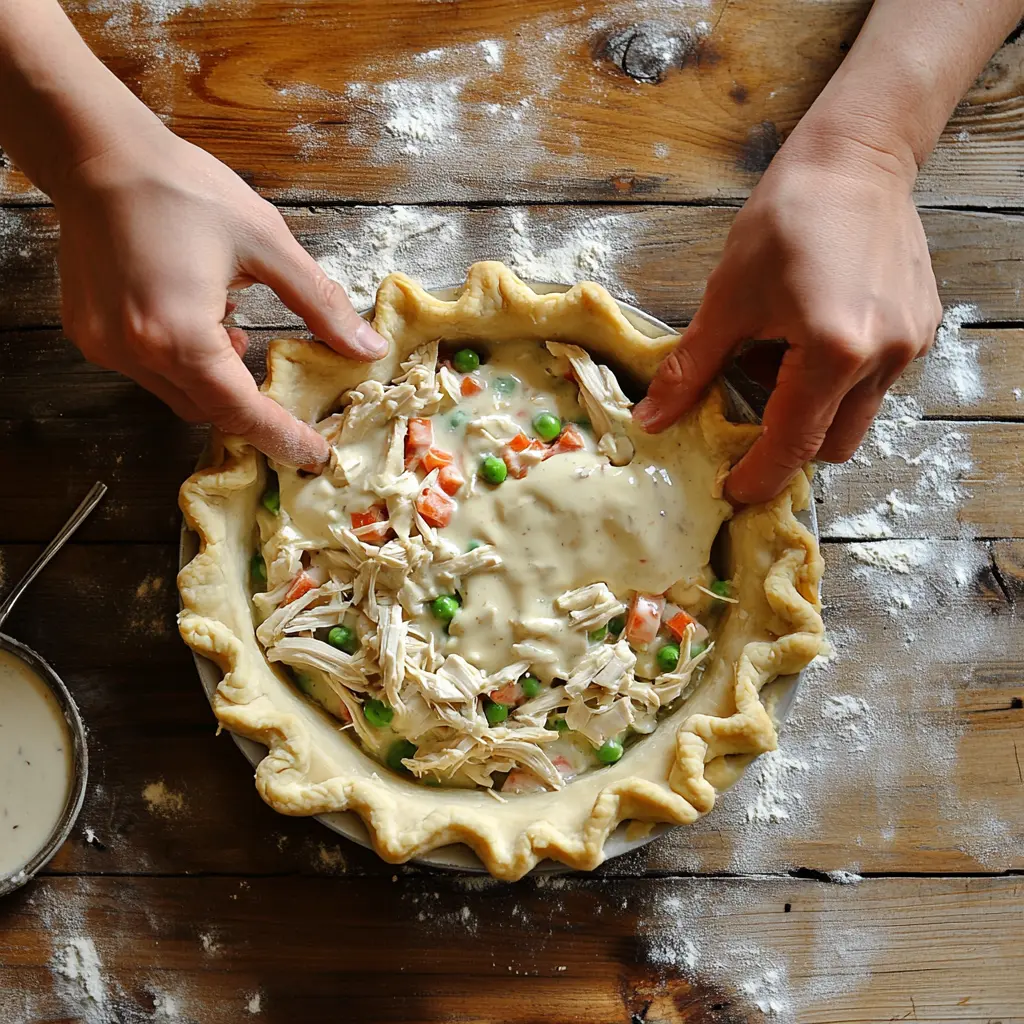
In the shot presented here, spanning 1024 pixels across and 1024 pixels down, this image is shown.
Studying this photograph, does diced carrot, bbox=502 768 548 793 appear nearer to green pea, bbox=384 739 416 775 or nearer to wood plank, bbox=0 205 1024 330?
green pea, bbox=384 739 416 775

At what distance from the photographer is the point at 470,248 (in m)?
2.26

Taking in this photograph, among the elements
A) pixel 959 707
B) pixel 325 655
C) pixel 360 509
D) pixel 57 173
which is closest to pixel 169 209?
→ pixel 57 173

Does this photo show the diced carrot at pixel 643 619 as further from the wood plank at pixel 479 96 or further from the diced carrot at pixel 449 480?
the wood plank at pixel 479 96

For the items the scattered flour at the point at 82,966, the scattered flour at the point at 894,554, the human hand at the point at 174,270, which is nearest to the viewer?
the human hand at the point at 174,270

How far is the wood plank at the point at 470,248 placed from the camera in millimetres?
2244

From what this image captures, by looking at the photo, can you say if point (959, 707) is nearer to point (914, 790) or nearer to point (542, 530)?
point (914, 790)

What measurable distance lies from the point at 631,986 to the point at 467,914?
40 cm

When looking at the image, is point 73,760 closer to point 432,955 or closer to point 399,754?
point 399,754

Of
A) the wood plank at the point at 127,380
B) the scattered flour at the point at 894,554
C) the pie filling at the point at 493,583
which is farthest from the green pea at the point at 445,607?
the scattered flour at the point at 894,554

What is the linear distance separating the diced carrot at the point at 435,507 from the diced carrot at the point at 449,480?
0.05 ft

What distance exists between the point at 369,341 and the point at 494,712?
796mm

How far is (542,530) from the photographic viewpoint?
1931mm

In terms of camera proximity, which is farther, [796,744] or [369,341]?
[796,744]

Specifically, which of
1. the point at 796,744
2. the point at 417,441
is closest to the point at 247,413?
the point at 417,441
